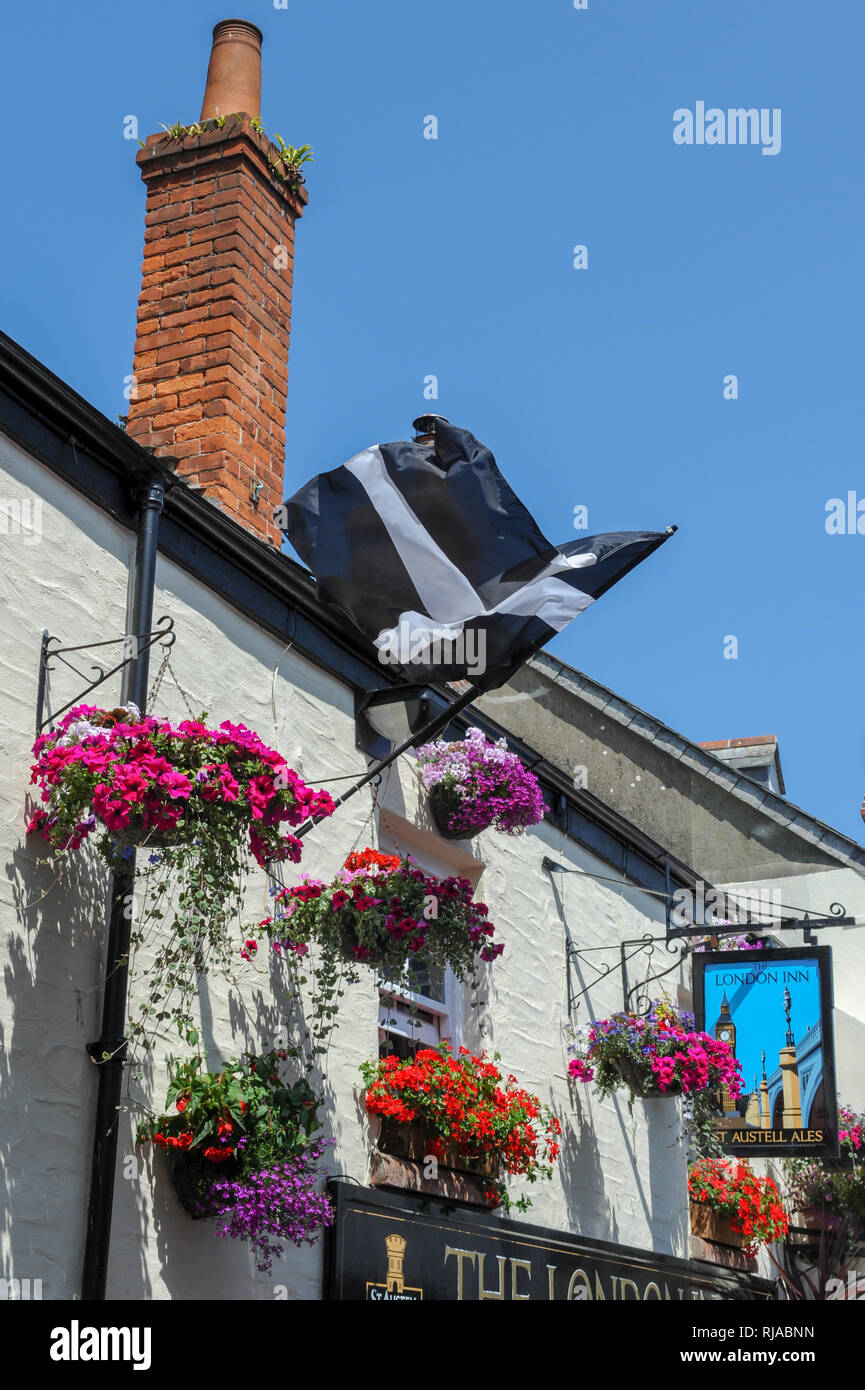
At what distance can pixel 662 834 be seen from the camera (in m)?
17.1

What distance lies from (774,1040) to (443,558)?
543cm

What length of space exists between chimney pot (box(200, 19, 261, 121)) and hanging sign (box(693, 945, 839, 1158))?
7.03 meters

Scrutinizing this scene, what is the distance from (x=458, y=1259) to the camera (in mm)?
8500

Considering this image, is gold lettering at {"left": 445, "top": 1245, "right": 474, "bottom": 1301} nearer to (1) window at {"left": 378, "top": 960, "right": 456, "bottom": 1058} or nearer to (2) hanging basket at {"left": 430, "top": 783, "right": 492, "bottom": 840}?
(1) window at {"left": 378, "top": 960, "right": 456, "bottom": 1058}

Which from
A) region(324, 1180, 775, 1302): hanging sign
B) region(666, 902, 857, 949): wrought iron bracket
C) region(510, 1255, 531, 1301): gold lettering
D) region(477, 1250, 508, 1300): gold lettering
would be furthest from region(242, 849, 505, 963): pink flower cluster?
region(666, 902, 857, 949): wrought iron bracket

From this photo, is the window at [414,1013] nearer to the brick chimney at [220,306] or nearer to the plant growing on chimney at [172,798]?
the plant growing on chimney at [172,798]

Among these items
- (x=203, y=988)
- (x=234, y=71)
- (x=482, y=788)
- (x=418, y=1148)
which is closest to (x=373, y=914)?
(x=203, y=988)

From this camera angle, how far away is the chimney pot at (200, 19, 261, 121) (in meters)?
10.6

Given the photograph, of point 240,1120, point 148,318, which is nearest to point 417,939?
point 240,1120

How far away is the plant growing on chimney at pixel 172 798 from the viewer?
588 centimetres

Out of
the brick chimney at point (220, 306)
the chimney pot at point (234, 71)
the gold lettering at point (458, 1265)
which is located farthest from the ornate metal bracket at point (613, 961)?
the chimney pot at point (234, 71)

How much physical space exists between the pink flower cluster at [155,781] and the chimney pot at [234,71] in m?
5.88
